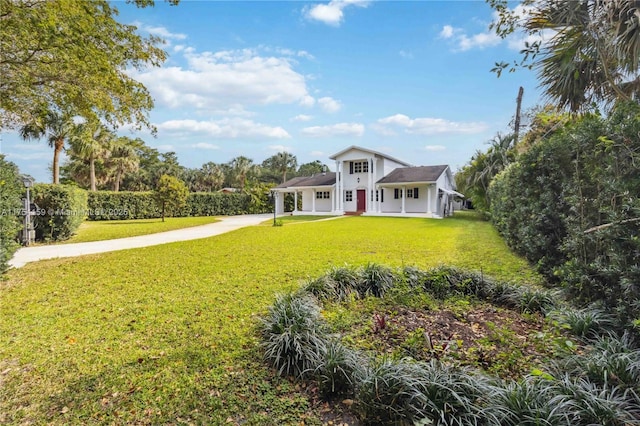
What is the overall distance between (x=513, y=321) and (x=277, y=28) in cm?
1050

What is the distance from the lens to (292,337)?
10.8 feet

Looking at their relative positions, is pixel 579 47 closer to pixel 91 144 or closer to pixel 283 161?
pixel 91 144

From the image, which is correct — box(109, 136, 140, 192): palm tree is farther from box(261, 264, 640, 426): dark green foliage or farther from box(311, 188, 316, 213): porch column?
box(261, 264, 640, 426): dark green foliage

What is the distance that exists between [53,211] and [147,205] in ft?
50.3

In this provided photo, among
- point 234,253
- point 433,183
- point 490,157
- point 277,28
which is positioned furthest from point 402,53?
point 433,183

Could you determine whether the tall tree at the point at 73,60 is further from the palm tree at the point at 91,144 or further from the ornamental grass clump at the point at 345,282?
the palm tree at the point at 91,144

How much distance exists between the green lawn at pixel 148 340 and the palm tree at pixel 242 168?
3628 cm

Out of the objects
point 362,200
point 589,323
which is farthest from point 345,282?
point 362,200

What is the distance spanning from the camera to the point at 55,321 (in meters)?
4.35

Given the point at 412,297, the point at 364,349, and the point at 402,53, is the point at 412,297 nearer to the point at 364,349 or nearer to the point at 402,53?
the point at 364,349

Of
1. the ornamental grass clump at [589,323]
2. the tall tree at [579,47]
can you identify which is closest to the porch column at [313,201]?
the tall tree at [579,47]

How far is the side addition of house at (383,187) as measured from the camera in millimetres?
26766

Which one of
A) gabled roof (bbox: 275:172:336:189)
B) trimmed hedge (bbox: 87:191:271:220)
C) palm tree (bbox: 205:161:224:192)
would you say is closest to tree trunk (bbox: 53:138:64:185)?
trimmed hedge (bbox: 87:191:271:220)

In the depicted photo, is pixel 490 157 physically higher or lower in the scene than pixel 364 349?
higher
